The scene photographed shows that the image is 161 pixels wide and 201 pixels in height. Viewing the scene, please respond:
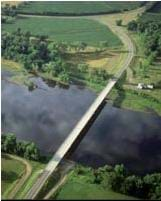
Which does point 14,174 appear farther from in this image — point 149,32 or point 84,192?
point 149,32

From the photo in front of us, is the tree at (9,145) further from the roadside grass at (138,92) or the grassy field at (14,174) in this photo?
the roadside grass at (138,92)

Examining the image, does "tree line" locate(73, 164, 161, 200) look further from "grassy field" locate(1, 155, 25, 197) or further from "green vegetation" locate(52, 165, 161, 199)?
"grassy field" locate(1, 155, 25, 197)

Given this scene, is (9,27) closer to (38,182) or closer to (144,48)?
(144,48)

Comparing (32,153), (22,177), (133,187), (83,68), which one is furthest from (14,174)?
(83,68)

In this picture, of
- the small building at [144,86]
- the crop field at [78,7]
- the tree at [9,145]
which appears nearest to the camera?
the tree at [9,145]

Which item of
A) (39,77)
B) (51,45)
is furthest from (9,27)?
(39,77)

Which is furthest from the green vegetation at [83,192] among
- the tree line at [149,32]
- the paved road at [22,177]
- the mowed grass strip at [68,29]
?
the mowed grass strip at [68,29]

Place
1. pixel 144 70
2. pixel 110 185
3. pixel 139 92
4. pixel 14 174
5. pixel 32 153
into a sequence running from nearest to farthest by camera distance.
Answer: pixel 110 185 → pixel 14 174 → pixel 32 153 → pixel 139 92 → pixel 144 70
